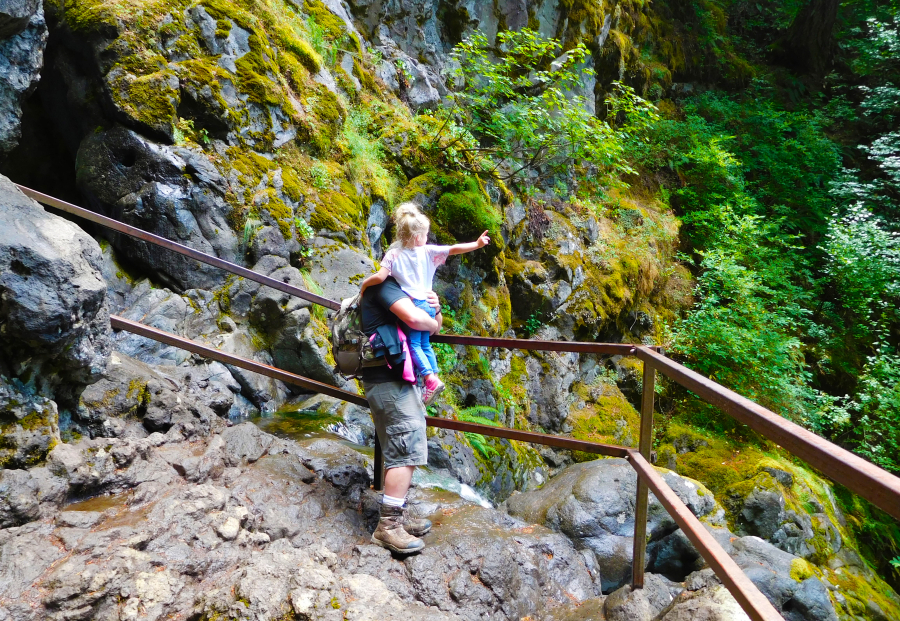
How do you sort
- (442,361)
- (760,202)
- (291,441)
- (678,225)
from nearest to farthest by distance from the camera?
(291,441) → (442,361) → (678,225) → (760,202)

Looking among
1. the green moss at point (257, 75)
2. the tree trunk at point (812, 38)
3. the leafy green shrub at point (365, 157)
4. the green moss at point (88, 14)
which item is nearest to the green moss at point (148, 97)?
the green moss at point (88, 14)

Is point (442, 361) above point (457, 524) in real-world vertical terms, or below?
below

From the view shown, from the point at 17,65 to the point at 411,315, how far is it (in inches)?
181

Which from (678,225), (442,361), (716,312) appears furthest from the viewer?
(678,225)

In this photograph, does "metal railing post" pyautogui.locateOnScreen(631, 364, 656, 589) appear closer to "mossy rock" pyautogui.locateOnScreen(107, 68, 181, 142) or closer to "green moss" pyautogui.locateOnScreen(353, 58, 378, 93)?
"mossy rock" pyautogui.locateOnScreen(107, 68, 181, 142)

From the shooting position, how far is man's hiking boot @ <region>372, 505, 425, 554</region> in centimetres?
302

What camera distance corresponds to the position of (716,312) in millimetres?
10625

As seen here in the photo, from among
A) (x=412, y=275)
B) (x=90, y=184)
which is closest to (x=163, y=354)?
(x=90, y=184)

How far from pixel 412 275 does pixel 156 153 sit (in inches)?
158

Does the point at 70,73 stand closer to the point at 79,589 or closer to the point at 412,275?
the point at 412,275

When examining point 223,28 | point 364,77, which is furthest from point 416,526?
point 364,77

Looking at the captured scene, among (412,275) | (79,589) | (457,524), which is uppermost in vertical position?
(412,275)

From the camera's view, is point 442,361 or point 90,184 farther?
point 442,361

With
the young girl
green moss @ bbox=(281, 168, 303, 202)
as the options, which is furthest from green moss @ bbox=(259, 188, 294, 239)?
the young girl
